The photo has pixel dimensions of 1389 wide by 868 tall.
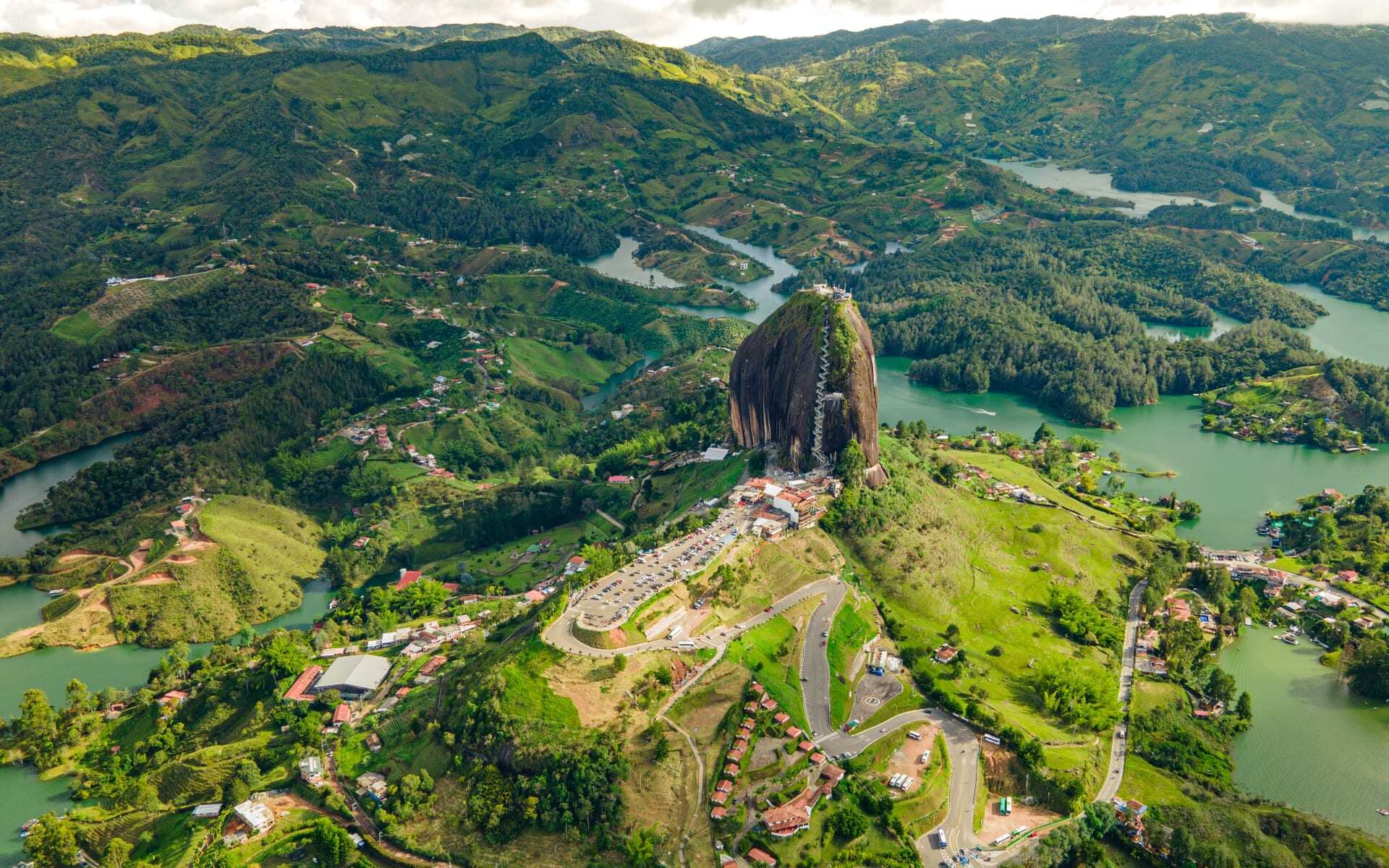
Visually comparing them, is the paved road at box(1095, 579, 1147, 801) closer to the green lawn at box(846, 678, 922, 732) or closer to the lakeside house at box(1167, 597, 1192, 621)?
the lakeside house at box(1167, 597, 1192, 621)

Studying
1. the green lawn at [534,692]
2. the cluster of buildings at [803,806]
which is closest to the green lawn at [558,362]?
the green lawn at [534,692]

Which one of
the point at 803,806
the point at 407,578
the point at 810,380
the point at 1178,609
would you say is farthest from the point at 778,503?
the point at 407,578

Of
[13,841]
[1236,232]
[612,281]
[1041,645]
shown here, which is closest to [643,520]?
[1041,645]

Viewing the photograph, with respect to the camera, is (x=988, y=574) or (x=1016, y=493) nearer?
(x=988, y=574)

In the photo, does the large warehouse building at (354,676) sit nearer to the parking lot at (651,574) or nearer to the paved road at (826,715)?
the paved road at (826,715)

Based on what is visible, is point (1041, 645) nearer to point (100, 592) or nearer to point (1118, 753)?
point (1118, 753)

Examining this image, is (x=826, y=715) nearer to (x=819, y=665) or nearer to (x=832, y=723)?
(x=832, y=723)
